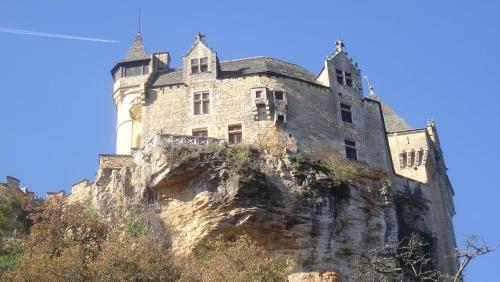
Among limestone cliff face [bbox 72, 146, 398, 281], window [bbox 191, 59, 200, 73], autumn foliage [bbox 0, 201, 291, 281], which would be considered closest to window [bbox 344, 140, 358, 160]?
limestone cliff face [bbox 72, 146, 398, 281]

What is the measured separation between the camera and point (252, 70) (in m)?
39.8

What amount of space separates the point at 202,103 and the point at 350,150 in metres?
6.74

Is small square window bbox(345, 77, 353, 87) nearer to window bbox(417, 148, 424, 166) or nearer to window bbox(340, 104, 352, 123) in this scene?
window bbox(340, 104, 352, 123)

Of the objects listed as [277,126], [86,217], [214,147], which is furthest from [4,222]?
[277,126]

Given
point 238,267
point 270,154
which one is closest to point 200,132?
point 270,154

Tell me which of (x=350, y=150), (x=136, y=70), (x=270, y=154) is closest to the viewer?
(x=270, y=154)

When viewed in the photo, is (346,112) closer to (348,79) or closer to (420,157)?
(348,79)

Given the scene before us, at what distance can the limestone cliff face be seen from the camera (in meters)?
33.3

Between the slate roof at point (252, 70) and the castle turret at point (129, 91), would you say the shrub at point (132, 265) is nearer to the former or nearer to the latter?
the castle turret at point (129, 91)

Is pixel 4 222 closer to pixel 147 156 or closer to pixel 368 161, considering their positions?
pixel 147 156

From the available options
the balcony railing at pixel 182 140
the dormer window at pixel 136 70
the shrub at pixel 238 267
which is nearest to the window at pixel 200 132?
the balcony railing at pixel 182 140

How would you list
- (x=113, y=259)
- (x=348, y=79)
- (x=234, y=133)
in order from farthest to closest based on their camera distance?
(x=348, y=79)
(x=234, y=133)
(x=113, y=259)

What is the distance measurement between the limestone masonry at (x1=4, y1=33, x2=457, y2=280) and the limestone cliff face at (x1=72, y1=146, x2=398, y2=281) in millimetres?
50

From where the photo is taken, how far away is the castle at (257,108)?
37.6 metres
